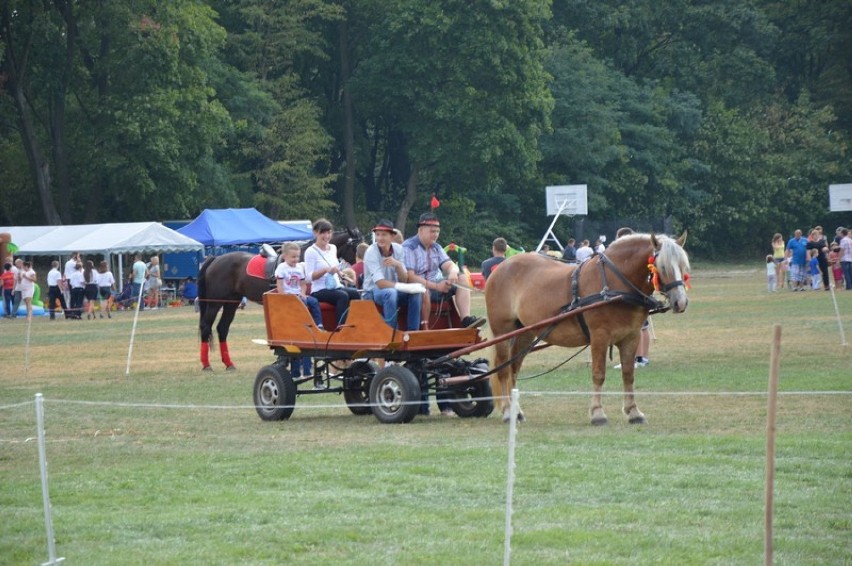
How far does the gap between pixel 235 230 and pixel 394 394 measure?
33505mm

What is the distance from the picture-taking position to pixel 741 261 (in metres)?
71.1

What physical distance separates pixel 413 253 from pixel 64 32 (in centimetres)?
4615

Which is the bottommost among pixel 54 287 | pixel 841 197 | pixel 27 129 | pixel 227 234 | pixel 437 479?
pixel 437 479

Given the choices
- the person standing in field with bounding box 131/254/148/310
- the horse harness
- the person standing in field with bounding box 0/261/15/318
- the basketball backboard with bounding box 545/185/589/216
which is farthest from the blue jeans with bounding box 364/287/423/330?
the basketball backboard with bounding box 545/185/589/216

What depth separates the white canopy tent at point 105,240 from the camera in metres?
43.9

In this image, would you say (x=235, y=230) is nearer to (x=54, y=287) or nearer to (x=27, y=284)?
(x=54, y=287)

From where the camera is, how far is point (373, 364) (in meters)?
14.6

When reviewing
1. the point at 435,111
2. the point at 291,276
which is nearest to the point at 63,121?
the point at 435,111

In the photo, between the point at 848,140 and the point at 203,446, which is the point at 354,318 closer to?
the point at 203,446

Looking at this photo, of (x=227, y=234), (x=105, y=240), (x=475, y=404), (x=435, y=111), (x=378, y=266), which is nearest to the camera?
(x=378, y=266)

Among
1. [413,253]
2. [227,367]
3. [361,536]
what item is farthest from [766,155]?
[361,536]

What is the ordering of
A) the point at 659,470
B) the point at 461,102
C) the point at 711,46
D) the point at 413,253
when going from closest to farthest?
the point at 659,470, the point at 413,253, the point at 461,102, the point at 711,46

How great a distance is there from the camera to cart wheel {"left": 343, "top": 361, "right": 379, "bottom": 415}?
14.5 m

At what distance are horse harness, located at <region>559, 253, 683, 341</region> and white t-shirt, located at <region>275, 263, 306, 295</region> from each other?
3.75 metres
